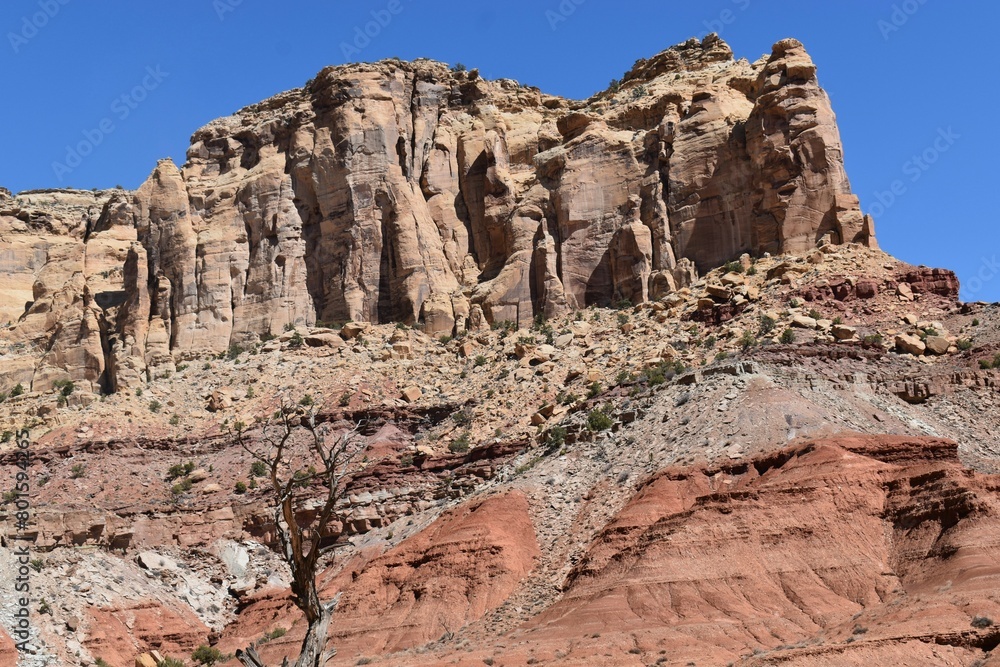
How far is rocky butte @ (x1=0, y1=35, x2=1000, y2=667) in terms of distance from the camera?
135ft

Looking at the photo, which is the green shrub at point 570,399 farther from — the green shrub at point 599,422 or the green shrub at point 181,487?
the green shrub at point 181,487

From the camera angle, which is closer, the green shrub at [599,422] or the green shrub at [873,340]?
the green shrub at [599,422]

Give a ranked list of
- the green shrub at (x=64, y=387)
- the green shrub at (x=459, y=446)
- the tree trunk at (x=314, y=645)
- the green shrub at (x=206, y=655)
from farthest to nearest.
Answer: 1. the green shrub at (x=64, y=387)
2. the green shrub at (x=459, y=446)
3. the green shrub at (x=206, y=655)
4. the tree trunk at (x=314, y=645)

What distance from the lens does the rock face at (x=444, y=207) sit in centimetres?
6681

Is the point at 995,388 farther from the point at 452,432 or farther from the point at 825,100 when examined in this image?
the point at 452,432

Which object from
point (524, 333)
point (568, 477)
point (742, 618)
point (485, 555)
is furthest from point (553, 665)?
point (524, 333)

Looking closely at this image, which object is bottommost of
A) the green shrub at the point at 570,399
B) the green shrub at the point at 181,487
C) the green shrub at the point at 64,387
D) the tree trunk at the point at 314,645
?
the tree trunk at the point at 314,645

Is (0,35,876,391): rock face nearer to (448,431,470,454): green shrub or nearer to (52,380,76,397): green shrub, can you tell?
(52,380,76,397): green shrub

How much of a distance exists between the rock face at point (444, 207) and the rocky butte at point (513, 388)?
8.4 inches

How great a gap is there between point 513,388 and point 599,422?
9.91 m

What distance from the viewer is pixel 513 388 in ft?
206

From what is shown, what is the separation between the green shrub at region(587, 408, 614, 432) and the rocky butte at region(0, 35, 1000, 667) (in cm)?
13

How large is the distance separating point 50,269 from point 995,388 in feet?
191

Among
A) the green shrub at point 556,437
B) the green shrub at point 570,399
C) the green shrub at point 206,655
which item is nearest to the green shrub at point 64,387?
the green shrub at point 206,655
